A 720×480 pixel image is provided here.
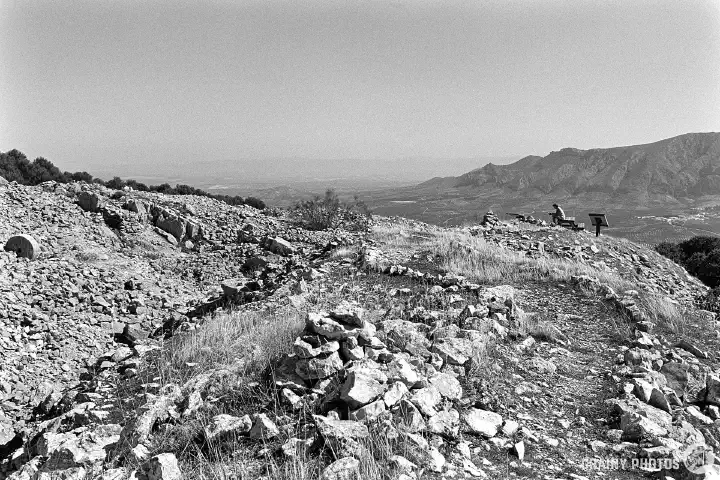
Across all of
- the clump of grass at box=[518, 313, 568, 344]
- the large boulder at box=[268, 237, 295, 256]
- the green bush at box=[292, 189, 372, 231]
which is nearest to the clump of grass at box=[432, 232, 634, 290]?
the clump of grass at box=[518, 313, 568, 344]

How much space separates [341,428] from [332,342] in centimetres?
180

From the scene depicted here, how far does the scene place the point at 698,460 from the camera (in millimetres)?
3502

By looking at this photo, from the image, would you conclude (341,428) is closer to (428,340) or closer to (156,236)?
(428,340)

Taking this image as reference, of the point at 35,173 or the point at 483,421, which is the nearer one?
the point at 483,421

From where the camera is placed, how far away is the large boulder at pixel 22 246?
1245 centimetres

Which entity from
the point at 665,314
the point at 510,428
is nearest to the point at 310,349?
the point at 510,428

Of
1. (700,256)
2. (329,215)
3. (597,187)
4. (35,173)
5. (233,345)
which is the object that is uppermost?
(35,173)

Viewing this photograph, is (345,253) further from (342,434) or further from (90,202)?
(90,202)

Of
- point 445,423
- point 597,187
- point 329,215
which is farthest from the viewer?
point 597,187

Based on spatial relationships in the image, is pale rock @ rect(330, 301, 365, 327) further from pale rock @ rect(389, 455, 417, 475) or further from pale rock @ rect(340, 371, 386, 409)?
pale rock @ rect(389, 455, 417, 475)

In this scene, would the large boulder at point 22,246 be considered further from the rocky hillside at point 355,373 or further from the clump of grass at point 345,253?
the clump of grass at point 345,253

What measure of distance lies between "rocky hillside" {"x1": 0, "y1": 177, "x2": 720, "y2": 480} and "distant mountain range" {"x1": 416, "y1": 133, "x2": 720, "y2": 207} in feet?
289

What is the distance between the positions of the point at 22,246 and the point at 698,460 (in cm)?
1516

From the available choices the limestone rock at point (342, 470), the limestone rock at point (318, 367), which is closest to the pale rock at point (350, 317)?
the limestone rock at point (318, 367)
